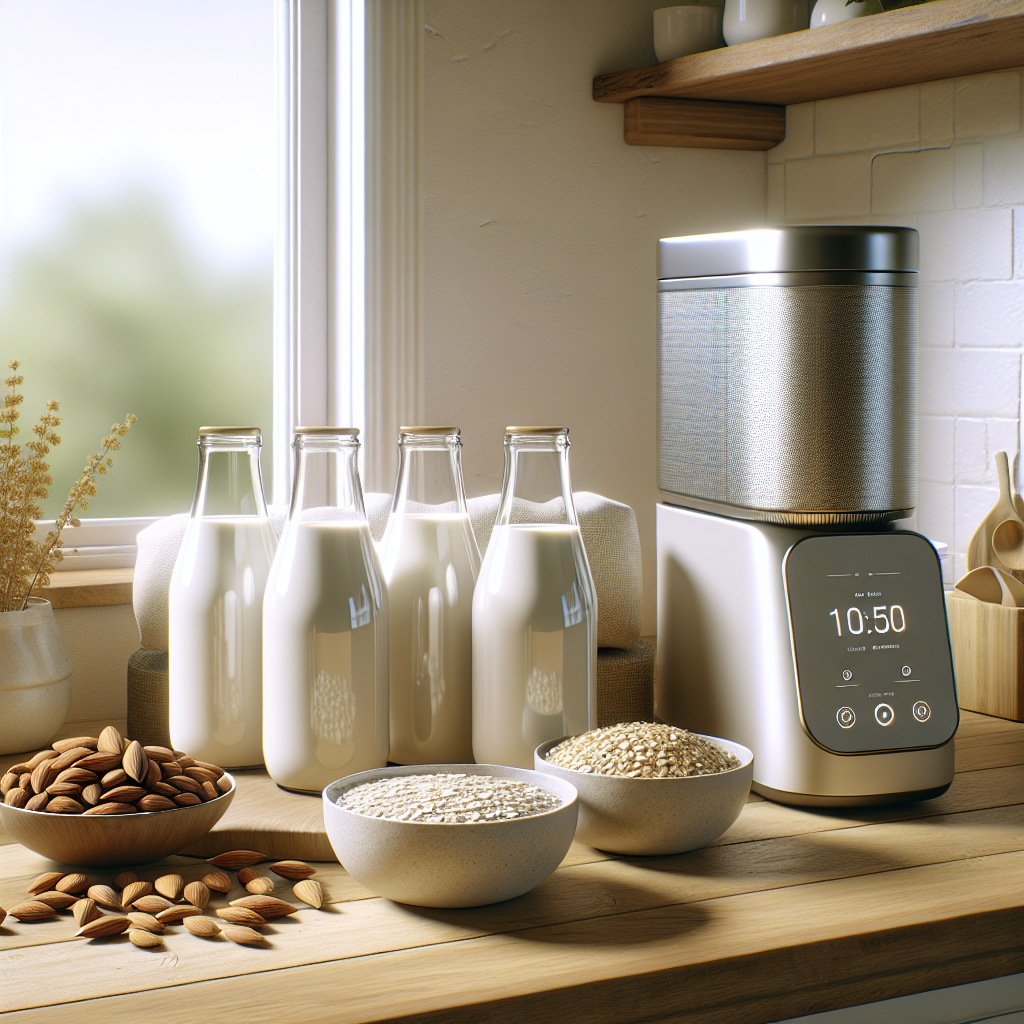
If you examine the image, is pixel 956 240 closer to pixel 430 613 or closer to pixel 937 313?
pixel 937 313

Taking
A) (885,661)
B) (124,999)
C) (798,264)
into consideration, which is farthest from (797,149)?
(124,999)

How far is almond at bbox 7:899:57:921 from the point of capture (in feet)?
2.31

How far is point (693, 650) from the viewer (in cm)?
102

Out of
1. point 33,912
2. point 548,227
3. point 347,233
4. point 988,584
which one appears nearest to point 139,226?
point 347,233

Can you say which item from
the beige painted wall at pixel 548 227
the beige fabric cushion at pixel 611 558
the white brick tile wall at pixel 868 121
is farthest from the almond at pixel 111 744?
the white brick tile wall at pixel 868 121

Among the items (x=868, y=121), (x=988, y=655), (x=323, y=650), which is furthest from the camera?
(x=868, y=121)

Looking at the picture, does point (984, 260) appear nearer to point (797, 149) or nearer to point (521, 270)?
point (797, 149)

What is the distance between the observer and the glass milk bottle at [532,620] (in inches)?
35.3

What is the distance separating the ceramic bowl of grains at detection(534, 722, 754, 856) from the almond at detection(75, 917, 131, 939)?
0.93 feet

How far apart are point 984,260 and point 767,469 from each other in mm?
743

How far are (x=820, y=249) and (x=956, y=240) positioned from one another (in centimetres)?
73

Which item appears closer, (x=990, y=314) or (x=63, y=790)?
(x=63, y=790)

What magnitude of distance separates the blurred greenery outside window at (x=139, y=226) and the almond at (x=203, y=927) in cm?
85

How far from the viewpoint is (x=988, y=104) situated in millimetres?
1468
